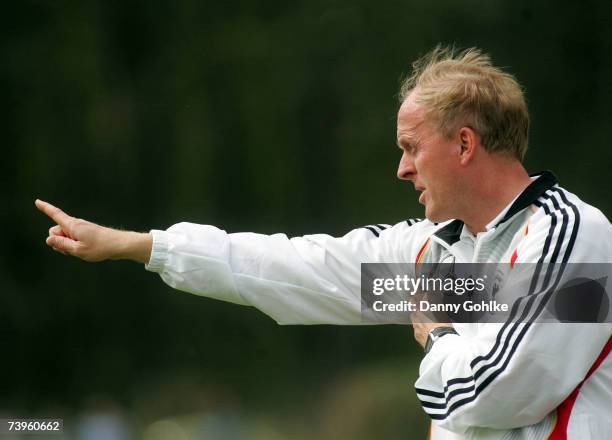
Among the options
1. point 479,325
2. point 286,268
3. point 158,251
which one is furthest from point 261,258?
point 479,325

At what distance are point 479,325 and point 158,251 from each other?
76cm

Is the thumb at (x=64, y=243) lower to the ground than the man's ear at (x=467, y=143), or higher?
lower

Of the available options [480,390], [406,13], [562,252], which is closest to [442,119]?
[562,252]

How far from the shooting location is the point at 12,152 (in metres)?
3.98

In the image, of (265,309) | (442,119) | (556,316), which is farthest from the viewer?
(265,309)

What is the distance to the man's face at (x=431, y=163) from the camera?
203cm

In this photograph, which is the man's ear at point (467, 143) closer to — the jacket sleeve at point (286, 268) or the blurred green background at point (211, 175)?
the jacket sleeve at point (286, 268)

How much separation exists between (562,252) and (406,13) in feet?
7.30

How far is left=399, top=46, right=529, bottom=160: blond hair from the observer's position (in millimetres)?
2027

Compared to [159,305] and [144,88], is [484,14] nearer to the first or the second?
[144,88]

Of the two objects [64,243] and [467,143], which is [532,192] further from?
[64,243]

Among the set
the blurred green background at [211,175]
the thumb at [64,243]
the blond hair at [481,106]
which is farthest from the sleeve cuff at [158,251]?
the blurred green background at [211,175]

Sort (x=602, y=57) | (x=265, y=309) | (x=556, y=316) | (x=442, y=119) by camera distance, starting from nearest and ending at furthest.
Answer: (x=556, y=316)
(x=442, y=119)
(x=265, y=309)
(x=602, y=57)

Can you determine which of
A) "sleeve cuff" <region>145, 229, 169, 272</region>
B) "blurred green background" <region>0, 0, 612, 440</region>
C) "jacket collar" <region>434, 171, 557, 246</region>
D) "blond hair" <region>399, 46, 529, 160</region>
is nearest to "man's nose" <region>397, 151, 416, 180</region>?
"blond hair" <region>399, 46, 529, 160</region>
